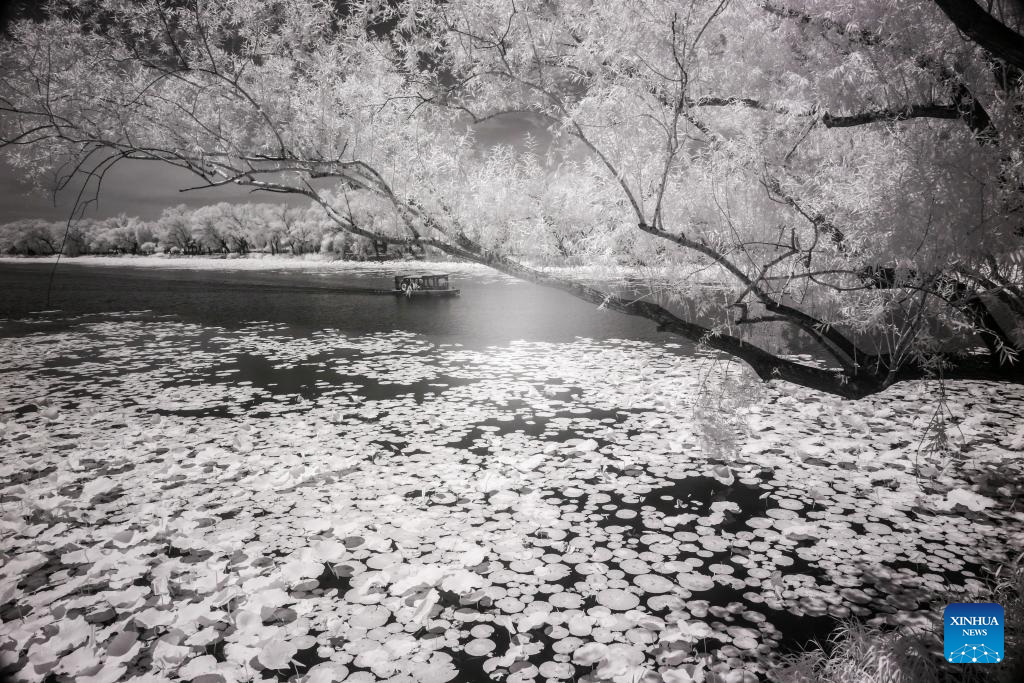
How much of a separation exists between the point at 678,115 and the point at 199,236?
105494mm

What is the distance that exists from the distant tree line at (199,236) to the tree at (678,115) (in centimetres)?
7082

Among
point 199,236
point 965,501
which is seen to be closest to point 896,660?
point 965,501

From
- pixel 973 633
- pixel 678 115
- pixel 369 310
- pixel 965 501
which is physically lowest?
pixel 369 310

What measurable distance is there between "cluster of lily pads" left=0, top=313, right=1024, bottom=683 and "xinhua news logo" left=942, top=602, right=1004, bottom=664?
30.0 inches

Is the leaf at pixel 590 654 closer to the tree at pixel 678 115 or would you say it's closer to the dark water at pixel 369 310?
the tree at pixel 678 115

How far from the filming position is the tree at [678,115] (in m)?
3.01

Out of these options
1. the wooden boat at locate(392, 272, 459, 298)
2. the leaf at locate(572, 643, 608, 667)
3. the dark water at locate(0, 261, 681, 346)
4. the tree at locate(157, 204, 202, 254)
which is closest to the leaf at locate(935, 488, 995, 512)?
the leaf at locate(572, 643, 608, 667)

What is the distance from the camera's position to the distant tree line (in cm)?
8169

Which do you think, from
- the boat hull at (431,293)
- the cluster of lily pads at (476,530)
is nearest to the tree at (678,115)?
the cluster of lily pads at (476,530)

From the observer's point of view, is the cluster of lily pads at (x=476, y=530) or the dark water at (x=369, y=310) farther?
the dark water at (x=369, y=310)

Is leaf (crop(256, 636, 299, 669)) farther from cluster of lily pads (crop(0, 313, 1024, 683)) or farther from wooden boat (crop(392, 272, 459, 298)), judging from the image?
wooden boat (crop(392, 272, 459, 298))

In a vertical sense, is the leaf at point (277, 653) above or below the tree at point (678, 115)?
below

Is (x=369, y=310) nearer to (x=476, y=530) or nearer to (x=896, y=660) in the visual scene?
(x=476, y=530)

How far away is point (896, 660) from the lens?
8.52 feet
